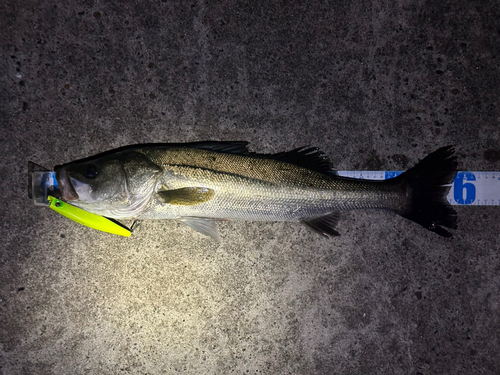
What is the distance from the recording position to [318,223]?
2.57 m

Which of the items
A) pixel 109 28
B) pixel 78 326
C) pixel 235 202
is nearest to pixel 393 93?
pixel 235 202

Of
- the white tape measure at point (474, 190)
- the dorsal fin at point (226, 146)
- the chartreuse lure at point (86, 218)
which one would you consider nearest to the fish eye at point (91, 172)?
the chartreuse lure at point (86, 218)

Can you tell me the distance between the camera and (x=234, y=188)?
7.81ft

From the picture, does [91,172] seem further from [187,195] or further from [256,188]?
[256,188]

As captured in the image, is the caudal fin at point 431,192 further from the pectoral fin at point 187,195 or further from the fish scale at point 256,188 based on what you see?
the pectoral fin at point 187,195

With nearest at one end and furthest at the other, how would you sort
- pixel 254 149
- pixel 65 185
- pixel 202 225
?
pixel 65 185, pixel 202 225, pixel 254 149

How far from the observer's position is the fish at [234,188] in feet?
7.68

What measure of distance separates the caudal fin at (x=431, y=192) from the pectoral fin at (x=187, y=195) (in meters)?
1.57

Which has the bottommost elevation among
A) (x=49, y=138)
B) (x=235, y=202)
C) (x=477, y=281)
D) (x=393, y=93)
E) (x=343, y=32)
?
(x=477, y=281)

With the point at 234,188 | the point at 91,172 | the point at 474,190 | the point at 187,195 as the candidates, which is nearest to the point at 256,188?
the point at 234,188

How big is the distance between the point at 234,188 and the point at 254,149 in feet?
1.86

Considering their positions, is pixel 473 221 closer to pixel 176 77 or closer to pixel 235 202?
pixel 235 202

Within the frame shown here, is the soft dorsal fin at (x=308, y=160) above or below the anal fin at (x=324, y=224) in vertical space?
above

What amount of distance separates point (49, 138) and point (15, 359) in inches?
74.7
